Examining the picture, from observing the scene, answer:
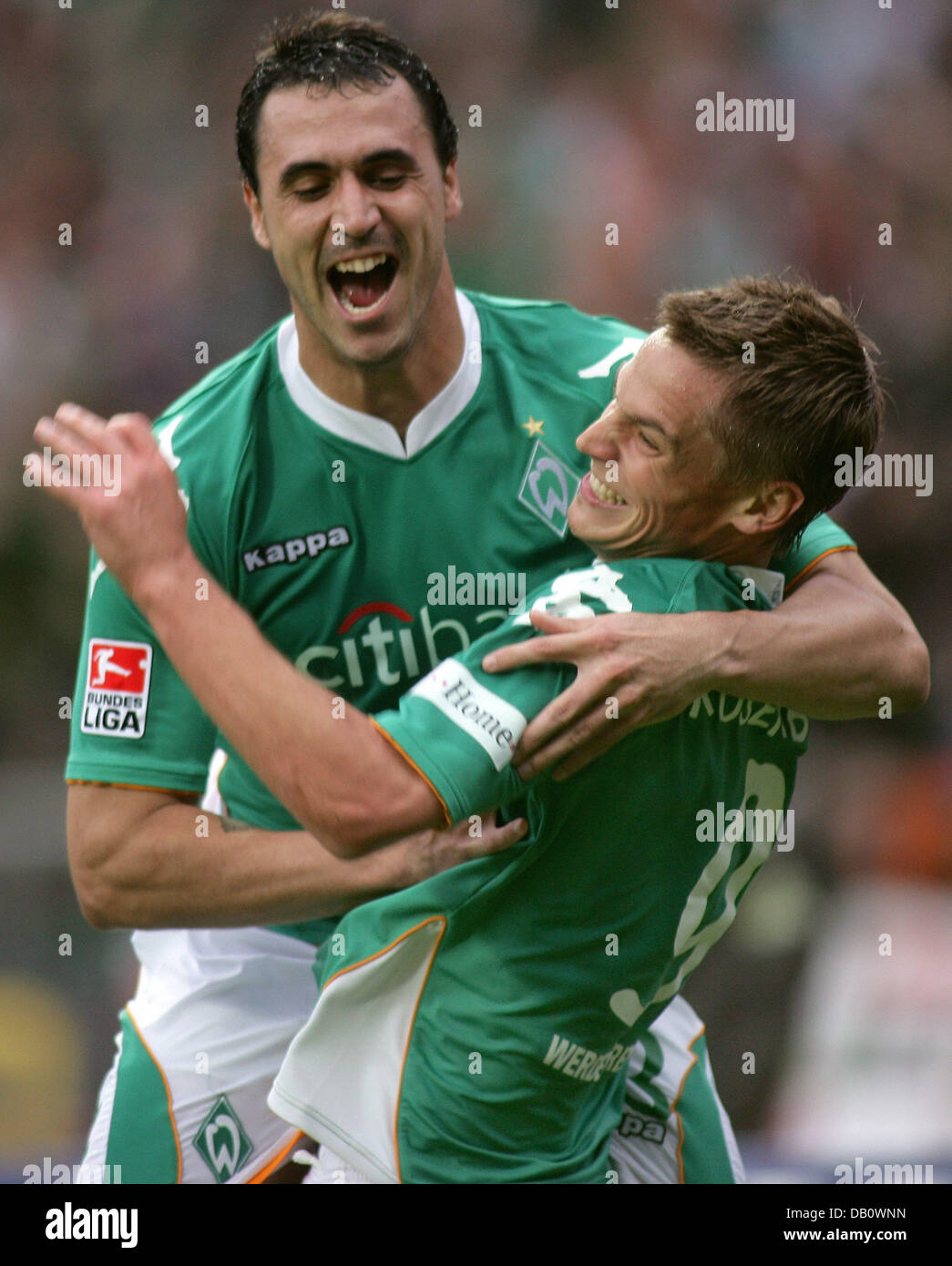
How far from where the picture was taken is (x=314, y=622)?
265 centimetres

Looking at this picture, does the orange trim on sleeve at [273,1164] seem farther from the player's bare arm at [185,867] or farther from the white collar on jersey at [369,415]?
the white collar on jersey at [369,415]

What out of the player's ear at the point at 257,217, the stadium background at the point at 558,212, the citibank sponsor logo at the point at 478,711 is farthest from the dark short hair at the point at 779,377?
the stadium background at the point at 558,212

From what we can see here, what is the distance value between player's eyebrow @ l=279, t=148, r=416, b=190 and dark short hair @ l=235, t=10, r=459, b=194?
0.12m

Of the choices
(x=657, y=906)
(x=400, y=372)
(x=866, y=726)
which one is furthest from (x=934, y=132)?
(x=657, y=906)

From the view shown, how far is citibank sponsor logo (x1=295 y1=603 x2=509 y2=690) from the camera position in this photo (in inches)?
105

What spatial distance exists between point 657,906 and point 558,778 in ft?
0.81

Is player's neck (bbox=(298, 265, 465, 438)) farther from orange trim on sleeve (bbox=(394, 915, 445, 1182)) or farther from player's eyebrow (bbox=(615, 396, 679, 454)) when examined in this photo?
orange trim on sleeve (bbox=(394, 915, 445, 1182))

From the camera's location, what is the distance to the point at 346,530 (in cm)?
265

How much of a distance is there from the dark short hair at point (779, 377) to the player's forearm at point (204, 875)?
0.88m

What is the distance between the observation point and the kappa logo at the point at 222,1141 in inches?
107

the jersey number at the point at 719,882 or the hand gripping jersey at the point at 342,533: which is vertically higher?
the hand gripping jersey at the point at 342,533

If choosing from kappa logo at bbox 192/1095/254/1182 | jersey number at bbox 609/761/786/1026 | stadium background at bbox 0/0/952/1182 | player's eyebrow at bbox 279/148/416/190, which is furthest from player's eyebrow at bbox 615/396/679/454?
stadium background at bbox 0/0/952/1182

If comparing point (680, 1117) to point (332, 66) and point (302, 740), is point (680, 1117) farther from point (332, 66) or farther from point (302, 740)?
point (332, 66)
